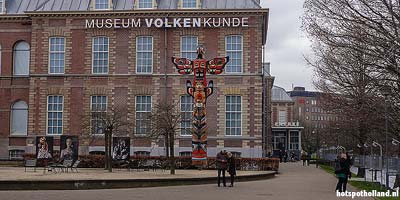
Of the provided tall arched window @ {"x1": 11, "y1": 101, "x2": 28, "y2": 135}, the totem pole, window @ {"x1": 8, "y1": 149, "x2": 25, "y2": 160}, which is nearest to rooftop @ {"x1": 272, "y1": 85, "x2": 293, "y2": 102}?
tall arched window @ {"x1": 11, "y1": 101, "x2": 28, "y2": 135}

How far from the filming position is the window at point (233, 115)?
47.6 metres

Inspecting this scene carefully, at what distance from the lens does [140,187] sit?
2548 centimetres

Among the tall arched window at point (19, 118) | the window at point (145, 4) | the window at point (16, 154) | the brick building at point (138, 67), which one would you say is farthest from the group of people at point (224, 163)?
the tall arched window at point (19, 118)

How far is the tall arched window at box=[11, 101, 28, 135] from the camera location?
50.9 m

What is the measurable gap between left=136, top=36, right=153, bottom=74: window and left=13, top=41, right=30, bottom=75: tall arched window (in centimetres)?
1014

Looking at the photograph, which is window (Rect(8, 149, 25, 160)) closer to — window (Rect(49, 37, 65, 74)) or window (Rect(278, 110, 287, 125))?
window (Rect(49, 37, 65, 74))

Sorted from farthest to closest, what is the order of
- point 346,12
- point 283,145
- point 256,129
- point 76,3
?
1. point 283,145
2. point 76,3
3. point 256,129
4. point 346,12

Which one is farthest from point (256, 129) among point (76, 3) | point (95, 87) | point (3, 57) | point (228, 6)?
point (3, 57)

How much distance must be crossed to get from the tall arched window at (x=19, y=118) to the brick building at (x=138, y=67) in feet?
0.75

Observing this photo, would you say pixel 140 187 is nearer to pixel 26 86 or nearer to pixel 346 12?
pixel 346 12

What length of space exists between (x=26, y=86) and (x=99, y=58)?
7205 mm

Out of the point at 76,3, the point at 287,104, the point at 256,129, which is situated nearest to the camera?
the point at 256,129

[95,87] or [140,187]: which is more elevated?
[95,87]

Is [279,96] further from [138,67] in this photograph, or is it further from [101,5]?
[101,5]
